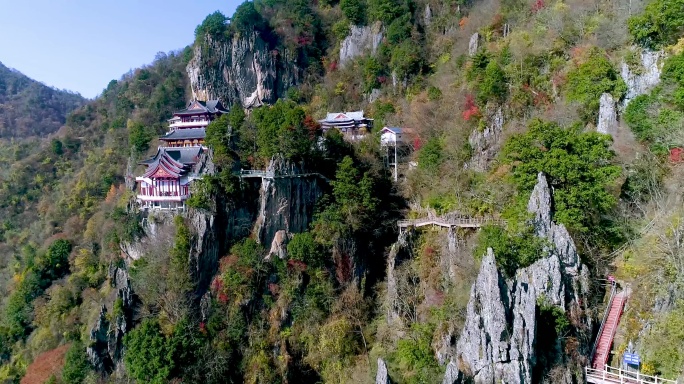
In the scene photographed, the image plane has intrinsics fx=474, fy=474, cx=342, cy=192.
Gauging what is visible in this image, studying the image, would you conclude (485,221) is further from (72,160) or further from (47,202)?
(72,160)

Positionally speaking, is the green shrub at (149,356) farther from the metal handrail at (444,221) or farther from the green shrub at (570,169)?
the green shrub at (570,169)

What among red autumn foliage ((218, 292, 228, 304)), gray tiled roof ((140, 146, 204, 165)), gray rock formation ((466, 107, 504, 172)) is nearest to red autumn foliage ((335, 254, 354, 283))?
red autumn foliage ((218, 292, 228, 304))

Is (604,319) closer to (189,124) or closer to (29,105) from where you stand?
(189,124)

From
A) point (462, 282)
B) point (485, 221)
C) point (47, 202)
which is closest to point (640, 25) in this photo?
point (485, 221)

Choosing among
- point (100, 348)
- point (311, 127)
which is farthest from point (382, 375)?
point (100, 348)

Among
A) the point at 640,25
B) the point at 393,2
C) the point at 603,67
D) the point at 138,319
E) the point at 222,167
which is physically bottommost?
the point at 138,319

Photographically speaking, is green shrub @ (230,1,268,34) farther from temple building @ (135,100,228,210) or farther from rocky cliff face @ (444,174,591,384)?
rocky cliff face @ (444,174,591,384)
